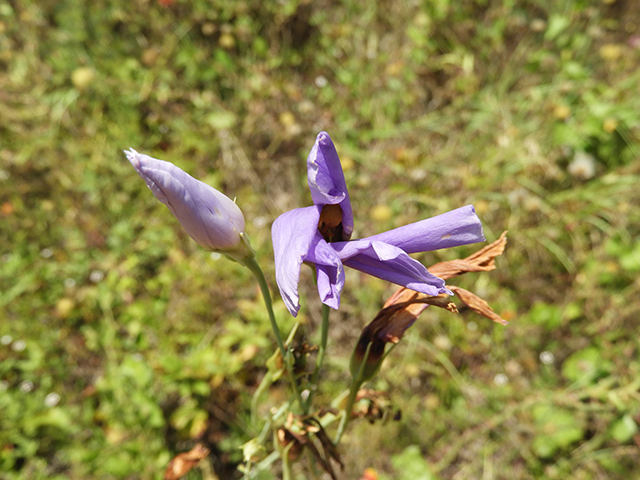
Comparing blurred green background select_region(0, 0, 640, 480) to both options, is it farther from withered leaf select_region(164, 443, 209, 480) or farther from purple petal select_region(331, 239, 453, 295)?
purple petal select_region(331, 239, 453, 295)

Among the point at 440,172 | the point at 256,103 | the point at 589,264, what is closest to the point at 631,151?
the point at 589,264

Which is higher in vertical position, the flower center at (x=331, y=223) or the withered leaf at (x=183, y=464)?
the flower center at (x=331, y=223)

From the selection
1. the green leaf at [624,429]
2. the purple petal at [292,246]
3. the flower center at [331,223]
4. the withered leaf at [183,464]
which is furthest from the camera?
the green leaf at [624,429]

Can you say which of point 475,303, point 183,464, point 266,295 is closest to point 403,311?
point 475,303

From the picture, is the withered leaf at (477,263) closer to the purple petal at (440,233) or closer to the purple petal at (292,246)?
the purple petal at (440,233)

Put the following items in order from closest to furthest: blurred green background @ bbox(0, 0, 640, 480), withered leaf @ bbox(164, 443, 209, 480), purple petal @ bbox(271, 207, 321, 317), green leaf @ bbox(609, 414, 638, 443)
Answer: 1. purple petal @ bbox(271, 207, 321, 317)
2. withered leaf @ bbox(164, 443, 209, 480)
3. green leaf @ bbox(609, 414, 638, 443)
4. blurred green background @ bbox(0, 0, 640, 480)

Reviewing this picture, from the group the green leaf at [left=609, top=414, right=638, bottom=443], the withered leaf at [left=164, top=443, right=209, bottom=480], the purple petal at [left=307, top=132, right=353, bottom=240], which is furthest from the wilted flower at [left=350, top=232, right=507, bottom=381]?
the green leaf at [left=609, top=414, right=638, bottom=443]

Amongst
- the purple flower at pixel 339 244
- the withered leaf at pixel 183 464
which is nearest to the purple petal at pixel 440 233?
the purple flower at pixel 339 244
